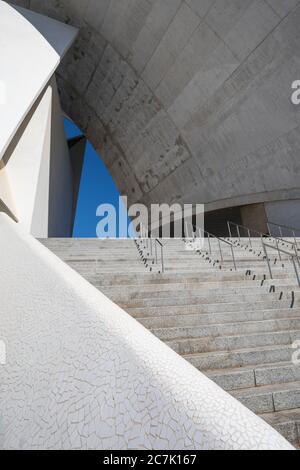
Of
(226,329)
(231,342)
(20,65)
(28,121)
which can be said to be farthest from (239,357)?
(20,65)

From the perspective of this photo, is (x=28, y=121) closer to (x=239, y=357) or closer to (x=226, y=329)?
(x=226, y=329)

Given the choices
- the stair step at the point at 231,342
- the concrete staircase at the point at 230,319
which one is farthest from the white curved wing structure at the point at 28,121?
the stair step at the point at 231,342

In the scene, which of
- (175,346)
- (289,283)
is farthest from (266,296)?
(175,346)

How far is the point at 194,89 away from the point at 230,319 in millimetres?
10985

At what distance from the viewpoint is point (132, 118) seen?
48.9 ft

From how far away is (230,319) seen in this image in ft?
9.66

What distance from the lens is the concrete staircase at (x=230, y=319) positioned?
2004 millimetres

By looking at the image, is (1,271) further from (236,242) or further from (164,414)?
(236,242)

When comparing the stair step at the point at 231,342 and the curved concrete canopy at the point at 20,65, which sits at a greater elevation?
the curved concrete canopy at the point at 20,65

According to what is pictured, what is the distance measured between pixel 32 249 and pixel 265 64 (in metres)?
10.4

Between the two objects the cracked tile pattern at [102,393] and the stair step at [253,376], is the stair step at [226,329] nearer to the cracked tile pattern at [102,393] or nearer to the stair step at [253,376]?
the stair step at [253,376]

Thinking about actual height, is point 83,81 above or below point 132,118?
above

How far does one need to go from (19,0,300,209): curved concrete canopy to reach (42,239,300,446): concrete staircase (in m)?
6.86

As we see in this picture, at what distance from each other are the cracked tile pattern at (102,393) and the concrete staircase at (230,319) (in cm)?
121
